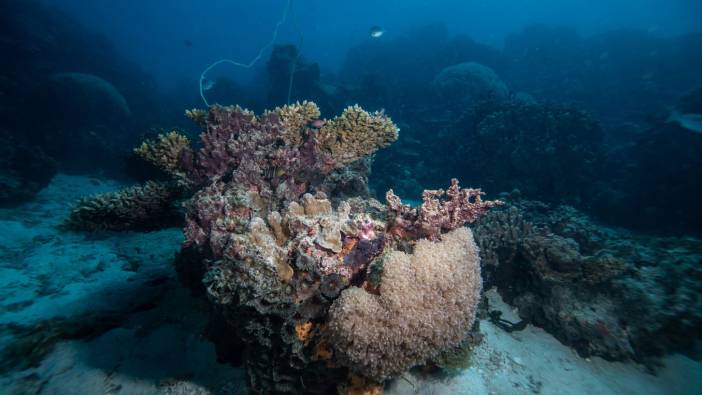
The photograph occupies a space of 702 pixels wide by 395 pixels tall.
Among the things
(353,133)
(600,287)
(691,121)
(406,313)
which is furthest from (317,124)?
(691,121)

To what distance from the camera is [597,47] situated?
25.5m

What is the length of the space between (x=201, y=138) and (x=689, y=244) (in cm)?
836

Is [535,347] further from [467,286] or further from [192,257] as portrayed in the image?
[192,257]

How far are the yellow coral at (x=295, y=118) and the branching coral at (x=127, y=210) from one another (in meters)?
1.80

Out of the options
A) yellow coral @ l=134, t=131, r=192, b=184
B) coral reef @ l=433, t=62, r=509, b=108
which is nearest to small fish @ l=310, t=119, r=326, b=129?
yellow coral @ l=134, t=131, r=192, b=184

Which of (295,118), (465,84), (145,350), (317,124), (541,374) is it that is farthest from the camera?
(465,84)

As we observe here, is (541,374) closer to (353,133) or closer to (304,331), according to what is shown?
(304,331)

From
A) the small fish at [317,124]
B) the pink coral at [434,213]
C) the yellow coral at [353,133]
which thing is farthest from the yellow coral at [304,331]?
the small fish at [317,124]

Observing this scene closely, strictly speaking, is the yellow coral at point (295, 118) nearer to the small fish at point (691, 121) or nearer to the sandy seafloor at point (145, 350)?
the sandy seafloor at point (145, 350)

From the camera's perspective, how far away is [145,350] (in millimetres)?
3506

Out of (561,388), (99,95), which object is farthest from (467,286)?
(99,95)

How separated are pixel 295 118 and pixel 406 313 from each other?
339 cm

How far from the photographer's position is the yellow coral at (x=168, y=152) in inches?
163

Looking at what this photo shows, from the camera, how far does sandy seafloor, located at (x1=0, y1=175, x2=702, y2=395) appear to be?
317 cm
